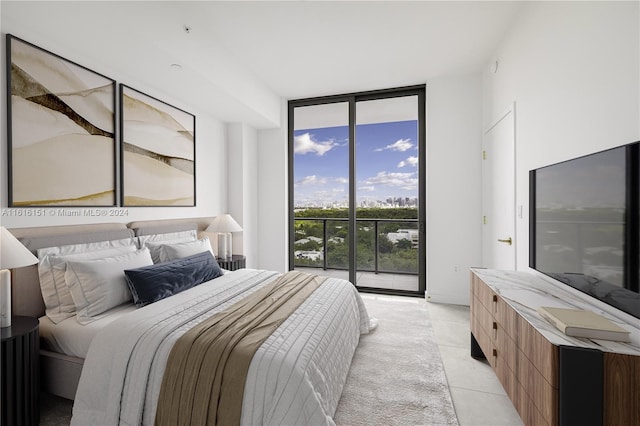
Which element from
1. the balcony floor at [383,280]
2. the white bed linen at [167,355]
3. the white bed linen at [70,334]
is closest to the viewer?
the white bed linen at [167,355]

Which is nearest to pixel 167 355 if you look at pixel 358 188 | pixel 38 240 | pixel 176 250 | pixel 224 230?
pixel 38 240

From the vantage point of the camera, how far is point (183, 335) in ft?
5.08

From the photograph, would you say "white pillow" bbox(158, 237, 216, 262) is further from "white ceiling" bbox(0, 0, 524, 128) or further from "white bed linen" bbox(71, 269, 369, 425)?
"white ceiling" bbox(0, 0, 524, 128)

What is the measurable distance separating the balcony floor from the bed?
1.94 m

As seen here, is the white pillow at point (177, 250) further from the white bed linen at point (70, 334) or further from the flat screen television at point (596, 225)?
the flat screen television at point (596, 225)

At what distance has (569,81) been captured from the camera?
1818mm

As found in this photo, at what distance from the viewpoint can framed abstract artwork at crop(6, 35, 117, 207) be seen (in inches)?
75.4

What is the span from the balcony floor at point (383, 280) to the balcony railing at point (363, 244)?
0.07 metres

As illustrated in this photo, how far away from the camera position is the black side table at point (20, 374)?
147cm

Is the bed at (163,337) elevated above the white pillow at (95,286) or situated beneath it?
situated beneath

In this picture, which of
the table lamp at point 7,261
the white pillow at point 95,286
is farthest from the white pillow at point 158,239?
the table lamp at point 7,261

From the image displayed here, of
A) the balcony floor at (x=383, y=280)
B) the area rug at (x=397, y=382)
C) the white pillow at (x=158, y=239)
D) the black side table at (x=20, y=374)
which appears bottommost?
the area rug at (x=397, y=382)

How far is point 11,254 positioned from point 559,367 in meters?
2.58

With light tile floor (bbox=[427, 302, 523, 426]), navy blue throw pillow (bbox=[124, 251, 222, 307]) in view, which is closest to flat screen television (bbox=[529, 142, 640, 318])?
light tile floor (bbox=[427, 302, 523, 426])
